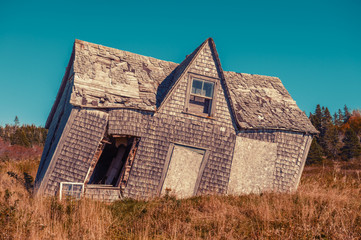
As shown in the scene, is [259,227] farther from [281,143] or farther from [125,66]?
[125,66]

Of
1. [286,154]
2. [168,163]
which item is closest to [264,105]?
[286,154]

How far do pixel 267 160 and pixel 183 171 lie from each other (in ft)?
12.8

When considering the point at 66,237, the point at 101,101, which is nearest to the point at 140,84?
the point at 101,101

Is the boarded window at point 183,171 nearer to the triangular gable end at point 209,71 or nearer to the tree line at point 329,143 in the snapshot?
the triangular gable end at point 209,71

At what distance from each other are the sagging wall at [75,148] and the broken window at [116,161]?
3.47 ft

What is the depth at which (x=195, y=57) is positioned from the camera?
13.1 metres

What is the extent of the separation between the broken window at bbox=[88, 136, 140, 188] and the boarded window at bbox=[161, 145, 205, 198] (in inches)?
61.8

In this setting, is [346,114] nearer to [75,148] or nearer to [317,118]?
[317,118]

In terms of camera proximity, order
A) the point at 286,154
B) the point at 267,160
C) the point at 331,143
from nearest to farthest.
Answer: the point at 267,160 < the point at 286,154 < the point at 331,143

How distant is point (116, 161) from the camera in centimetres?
1517

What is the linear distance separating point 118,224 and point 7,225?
95.1 inches

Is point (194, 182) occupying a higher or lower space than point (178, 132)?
lower

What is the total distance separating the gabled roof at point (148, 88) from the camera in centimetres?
1187

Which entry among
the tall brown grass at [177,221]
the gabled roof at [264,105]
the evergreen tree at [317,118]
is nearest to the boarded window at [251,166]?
the gabled roof at [264,105]
